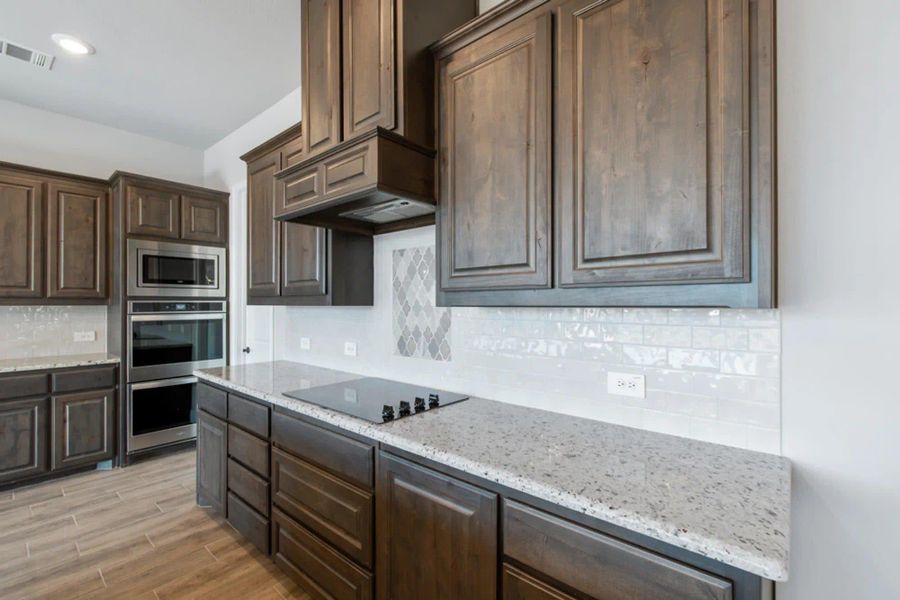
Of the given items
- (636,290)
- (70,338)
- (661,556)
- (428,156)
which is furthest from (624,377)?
(70,338)

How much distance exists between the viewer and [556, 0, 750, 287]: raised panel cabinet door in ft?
3.50

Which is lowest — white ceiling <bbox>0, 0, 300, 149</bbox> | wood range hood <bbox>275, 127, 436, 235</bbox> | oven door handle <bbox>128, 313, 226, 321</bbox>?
oven door handle <bbox>128, 313, 226, 321</bbox>

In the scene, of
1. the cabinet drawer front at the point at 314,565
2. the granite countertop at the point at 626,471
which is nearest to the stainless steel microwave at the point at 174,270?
the cabinet drawer front at the point at 314,565

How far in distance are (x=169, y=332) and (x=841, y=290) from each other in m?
4.32

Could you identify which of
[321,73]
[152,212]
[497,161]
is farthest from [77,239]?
[497,161]

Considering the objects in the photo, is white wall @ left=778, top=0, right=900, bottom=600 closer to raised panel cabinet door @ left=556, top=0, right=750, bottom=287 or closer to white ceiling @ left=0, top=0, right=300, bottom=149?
raised panel cabinet door @ left=556, top=0, right=750, bottom=287

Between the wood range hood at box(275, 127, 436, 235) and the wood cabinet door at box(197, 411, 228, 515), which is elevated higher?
the wood range hood at box(275, 127, 436, 235)

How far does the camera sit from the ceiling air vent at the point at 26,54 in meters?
2.63

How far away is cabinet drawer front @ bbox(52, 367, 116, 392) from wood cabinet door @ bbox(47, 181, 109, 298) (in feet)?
2.10

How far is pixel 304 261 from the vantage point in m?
2.47

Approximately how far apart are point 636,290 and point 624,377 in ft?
1.44

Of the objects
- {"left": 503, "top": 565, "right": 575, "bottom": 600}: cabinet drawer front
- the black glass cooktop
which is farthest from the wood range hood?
{"left": 503, "top": 565, "right": 575, "bottom": 600}: cabinet drawer front

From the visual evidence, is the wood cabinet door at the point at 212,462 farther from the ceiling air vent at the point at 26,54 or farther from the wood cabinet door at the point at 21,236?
the ceiling air vent at the point at 26,54

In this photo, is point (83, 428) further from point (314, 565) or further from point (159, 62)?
point (159, 62)
